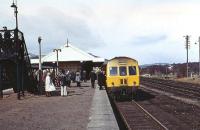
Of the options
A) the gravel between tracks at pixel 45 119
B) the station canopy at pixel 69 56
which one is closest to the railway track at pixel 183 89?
the gravel between tracks at pixel 45 119

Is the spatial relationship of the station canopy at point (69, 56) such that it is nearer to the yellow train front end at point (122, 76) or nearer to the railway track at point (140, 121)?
the yellow train front end at point (122, 76)

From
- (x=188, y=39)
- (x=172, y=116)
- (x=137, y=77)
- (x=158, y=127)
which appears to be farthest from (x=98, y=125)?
(x=188, y=39)

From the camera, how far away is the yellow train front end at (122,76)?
30.4 m

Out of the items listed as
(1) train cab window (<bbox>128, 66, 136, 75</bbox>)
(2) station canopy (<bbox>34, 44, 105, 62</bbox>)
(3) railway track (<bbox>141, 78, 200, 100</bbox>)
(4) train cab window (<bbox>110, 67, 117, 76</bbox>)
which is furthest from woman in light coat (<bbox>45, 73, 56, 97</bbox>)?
(2) station canopy (<bbox>34, 44, 105, 62</bbox>)

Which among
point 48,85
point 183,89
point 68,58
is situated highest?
point 68,58

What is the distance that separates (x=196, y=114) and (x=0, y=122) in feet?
29.2

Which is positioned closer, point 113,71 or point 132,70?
point 132,70

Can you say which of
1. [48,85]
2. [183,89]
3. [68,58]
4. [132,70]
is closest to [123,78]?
[132,70]

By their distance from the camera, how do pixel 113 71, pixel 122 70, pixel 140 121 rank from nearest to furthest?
pixel 140 121
pixel 122 70
pixel 113 71

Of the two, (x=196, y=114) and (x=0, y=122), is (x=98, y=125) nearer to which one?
(x=0, y=122)

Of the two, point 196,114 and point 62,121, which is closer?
point 62,121

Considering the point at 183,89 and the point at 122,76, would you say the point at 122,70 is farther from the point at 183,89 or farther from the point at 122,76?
the point at 183,89

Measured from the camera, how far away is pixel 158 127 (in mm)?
17516

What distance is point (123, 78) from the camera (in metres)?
30.5
